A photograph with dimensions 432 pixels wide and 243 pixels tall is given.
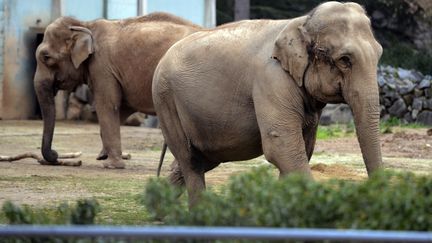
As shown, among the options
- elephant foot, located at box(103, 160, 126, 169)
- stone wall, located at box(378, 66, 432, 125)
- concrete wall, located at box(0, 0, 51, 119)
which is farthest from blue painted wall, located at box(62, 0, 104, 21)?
elephant foot, located at box(103, 160, 126, 169)

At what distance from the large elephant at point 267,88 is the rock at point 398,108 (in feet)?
57.2

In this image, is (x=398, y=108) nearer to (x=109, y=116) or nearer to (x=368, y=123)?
(x=109, y=116)

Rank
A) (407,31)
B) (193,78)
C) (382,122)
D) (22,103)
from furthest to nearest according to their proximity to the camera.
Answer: (407,31)
(382,122)
(22,103)
(193,78)

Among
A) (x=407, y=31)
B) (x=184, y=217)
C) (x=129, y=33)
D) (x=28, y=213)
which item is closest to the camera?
(x=184, y=217)

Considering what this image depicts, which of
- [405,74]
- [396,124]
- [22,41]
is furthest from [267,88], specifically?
[405,74]

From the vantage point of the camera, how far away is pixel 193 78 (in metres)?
10.3

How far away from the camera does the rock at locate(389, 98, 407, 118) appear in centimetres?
2764

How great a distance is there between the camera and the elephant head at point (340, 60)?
361 inches

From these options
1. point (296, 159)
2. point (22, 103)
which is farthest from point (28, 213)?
point (22, 103)

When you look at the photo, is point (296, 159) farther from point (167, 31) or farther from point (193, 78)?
point (167, 31)

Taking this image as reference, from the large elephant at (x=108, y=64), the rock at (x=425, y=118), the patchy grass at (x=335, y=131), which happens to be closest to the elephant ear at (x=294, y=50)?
the large elephant at (x=108, y=64)

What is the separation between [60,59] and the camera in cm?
1638

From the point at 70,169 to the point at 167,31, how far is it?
217 centimetres

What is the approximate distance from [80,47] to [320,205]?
10644mm
